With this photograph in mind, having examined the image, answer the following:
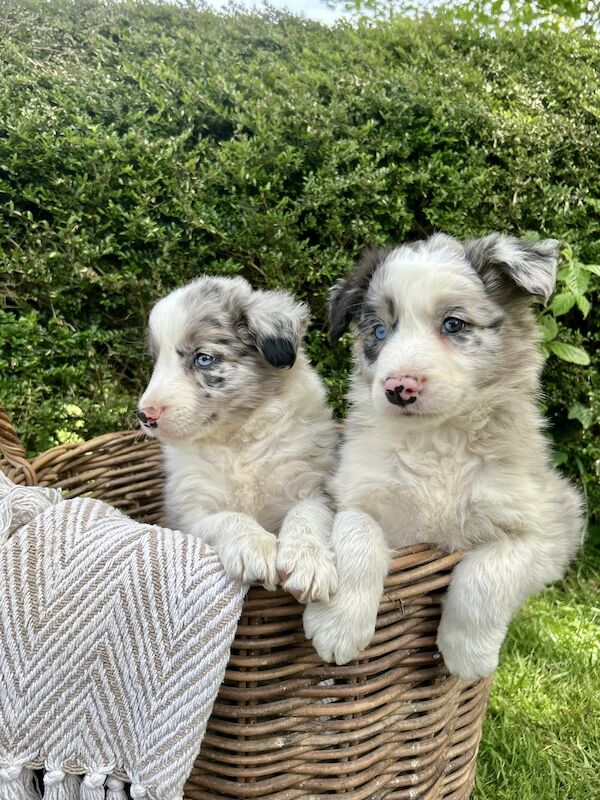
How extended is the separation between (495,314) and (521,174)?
2476 mm

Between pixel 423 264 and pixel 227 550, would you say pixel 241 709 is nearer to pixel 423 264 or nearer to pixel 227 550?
pixel 227 550

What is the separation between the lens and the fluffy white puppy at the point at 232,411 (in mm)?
2621

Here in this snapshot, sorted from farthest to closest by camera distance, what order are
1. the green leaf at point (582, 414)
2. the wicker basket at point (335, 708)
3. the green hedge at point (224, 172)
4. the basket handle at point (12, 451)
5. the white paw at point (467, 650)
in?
1. the green leaf at point (582, 414)
2. the green hedge at point (224, 172)
3. the basket handle at point (12, 451)
4. the white paw at point (467, 650)
5. the wicker basket at point (335, 708)

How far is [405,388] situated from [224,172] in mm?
2499

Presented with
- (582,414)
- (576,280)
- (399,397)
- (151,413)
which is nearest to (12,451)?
(151,413)

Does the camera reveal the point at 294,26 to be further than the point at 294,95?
Yes

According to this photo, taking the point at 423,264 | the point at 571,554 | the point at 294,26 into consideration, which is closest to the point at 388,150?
the point at 294,26

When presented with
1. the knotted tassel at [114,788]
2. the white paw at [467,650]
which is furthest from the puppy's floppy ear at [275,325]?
the knotted tassel at [114,788]

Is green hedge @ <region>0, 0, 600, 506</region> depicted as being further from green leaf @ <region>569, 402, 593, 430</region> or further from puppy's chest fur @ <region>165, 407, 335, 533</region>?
puppy's chest fur @ <region>165, 407, 335, 533</region>

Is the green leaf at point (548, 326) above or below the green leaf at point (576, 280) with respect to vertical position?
below

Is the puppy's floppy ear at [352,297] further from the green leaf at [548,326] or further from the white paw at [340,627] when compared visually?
the green leaf at [548,326]

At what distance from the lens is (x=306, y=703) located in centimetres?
189

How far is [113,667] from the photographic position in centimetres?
179

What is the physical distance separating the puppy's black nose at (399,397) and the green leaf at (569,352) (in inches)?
102
